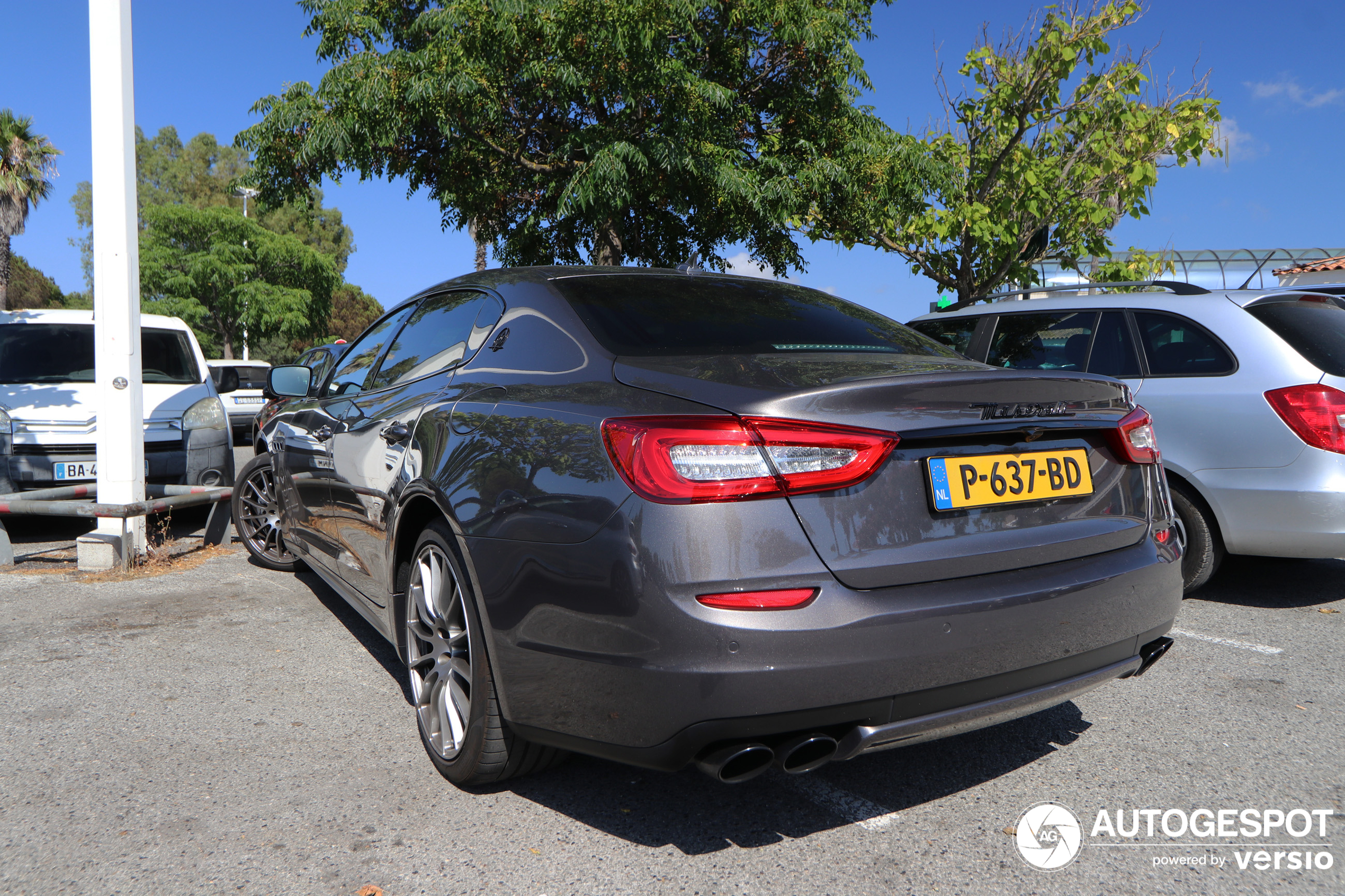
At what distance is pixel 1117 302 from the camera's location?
513 centimetres

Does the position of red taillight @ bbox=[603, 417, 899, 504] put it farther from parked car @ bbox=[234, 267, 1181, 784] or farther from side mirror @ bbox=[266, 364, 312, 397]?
side mirror @ bbox=[266, 364, 312, 397]

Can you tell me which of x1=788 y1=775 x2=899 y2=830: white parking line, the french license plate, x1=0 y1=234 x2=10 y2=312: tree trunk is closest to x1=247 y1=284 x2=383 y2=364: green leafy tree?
x1=0 y1=234 x2=10 y2=312: tree trunk

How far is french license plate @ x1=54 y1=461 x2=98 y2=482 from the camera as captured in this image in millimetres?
6332

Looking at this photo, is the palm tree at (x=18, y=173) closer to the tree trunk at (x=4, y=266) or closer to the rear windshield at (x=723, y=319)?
the tree trunk at (x=4, y=266)

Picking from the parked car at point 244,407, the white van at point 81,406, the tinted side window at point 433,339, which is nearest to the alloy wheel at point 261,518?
the white van at point 81,406

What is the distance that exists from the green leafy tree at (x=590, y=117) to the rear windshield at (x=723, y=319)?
24.5ft

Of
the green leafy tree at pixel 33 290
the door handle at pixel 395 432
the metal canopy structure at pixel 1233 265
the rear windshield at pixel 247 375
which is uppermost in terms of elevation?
the green leafy tree at pixel 33 290

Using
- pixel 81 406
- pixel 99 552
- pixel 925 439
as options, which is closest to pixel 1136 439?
pixel 925 439

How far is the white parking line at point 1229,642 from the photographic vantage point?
4031mm

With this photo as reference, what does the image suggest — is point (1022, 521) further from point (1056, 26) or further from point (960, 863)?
point (1056, 26)

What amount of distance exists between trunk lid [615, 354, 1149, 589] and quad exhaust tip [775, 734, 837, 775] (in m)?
0.34

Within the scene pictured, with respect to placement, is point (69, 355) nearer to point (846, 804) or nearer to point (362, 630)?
point (362, 630)

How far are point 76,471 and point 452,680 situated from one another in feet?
16.5

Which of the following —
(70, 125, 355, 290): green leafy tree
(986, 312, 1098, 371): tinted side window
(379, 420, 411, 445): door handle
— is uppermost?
(70, 125, 355, 290): green leafy tree
